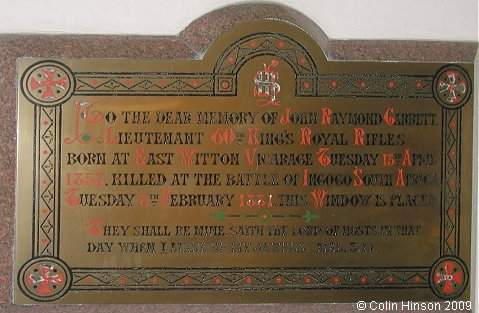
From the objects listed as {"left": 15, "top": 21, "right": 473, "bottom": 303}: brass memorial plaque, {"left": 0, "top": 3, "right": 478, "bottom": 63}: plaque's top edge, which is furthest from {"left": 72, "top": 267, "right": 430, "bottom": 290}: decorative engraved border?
{"left": 0, "top": 3, "right": 478, "bottom": 63}: plaque's top edge

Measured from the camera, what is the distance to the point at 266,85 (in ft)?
5.91

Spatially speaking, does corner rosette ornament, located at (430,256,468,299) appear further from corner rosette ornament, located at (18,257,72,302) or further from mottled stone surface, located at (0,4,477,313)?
corner rosette ornament, located at (18,257,72,302)

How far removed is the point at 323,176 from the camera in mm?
1806

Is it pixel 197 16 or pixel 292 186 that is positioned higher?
pixel 197 16

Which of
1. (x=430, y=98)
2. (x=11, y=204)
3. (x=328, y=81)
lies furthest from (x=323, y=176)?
(x=11, y=204)

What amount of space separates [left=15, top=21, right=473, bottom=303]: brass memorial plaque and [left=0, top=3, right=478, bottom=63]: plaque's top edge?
0.04m

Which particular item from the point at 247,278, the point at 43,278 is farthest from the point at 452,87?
the point at 43,278

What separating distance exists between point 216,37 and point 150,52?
24cm

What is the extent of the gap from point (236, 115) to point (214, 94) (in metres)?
0.11

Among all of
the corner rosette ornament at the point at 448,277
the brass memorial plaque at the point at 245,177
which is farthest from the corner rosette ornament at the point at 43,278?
the corner rosette ornament at the point at 448,277

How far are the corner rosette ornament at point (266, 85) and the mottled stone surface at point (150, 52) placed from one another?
0.19 metres

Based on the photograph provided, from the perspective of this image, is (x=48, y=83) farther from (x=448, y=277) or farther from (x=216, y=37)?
(x=448, y=277)

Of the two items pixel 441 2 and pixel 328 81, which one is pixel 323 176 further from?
pixel 441 2

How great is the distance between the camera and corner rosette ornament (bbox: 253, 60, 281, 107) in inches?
70.9
